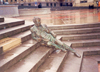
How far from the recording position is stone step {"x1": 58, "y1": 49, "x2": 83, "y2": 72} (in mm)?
4123

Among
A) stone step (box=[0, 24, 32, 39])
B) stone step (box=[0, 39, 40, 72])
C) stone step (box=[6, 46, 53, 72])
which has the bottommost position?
stone step (box=[6, 46, 53, 72])

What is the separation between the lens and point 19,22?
602 centimetres

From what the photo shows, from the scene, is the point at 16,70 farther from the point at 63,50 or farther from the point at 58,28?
the point at 58,28

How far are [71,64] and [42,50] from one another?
1.10 metres

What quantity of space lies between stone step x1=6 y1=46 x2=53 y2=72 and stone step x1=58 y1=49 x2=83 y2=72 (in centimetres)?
67

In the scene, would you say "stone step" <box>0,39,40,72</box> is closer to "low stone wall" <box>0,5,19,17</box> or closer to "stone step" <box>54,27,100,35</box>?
"stone step" <box>54,27,100,35</box>

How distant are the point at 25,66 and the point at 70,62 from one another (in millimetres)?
1898

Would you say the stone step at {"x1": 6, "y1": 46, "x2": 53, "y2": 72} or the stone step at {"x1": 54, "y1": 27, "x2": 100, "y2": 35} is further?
the stone step at {"x1": 54, "y1": 27, "x2": 100, "y2": 35}

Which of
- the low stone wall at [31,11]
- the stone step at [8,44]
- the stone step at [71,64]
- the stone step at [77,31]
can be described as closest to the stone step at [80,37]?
the stone step at [77,31]

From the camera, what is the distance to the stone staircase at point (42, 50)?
345 cm

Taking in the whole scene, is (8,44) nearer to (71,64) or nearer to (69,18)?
(71,64)

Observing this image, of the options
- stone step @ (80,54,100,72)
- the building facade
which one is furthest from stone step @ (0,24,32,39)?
the building facade

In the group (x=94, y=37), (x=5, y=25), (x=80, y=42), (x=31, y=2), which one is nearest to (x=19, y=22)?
(x=5, y=25)

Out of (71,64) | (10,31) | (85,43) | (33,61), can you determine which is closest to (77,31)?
(85,43)
